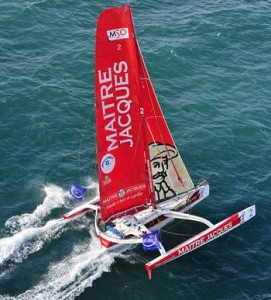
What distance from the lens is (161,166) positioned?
46.4m

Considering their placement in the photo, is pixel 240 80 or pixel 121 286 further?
pixel 240 80

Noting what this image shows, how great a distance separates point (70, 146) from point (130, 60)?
19.6m

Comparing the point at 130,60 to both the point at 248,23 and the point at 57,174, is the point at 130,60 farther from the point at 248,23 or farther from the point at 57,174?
the point at 248,23

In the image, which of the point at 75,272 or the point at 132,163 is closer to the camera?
the point at 75,272

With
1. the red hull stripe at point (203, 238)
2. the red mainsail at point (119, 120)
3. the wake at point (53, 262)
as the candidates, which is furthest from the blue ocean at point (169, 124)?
the red mainsail at point (119, 120)

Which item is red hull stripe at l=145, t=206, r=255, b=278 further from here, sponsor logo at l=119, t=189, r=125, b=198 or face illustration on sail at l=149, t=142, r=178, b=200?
sponsor logo at l=119, t=189, r=125, b=198

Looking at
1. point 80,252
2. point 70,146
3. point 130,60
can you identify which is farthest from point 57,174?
point 130,60

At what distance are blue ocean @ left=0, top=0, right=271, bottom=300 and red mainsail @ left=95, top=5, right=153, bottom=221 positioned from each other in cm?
450

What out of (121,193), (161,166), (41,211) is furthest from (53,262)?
(161,166)

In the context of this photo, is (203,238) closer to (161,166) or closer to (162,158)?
(161,166)

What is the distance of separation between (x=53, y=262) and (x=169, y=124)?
21.7m

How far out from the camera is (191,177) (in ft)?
172

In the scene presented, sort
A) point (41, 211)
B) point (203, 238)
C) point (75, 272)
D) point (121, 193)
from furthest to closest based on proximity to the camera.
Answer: point (41, 211), point (121, 193), point (203, 238), point (75, 272)

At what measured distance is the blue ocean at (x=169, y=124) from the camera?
42.2 metres
